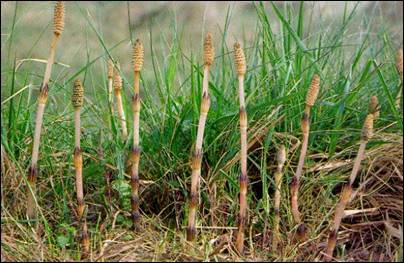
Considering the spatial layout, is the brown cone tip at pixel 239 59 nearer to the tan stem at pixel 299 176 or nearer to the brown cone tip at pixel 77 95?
the tan stem at pixel 299 176

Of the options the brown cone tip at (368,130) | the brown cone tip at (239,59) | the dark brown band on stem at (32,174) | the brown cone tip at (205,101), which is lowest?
the dark brown band on stem at (32,174)

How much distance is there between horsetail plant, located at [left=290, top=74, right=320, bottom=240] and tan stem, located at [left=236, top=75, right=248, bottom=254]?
0.14 meters

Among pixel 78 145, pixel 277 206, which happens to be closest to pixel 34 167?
pixel 78 145

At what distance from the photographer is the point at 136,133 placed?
211 cm

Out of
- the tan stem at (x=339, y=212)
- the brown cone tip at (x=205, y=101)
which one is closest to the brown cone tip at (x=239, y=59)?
the brown cone tip at (x=205, y=101)

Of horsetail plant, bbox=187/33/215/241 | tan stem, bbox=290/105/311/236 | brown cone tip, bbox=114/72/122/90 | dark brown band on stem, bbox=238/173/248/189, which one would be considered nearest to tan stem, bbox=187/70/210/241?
horsetail plant, bbox=187/33/215/241

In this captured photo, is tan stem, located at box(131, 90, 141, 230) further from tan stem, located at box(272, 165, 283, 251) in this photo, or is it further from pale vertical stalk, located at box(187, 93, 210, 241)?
tan stem, located at box(272, 165, 283, 251)

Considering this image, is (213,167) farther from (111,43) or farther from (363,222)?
(111,43)

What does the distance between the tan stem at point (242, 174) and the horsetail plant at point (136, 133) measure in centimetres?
26

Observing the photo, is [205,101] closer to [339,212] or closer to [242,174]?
[242,174]

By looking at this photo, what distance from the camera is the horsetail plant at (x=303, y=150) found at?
2.04 meters

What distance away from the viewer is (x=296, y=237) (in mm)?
2168

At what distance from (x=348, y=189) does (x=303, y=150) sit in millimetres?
148

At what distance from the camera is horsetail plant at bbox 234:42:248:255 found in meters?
2.02
